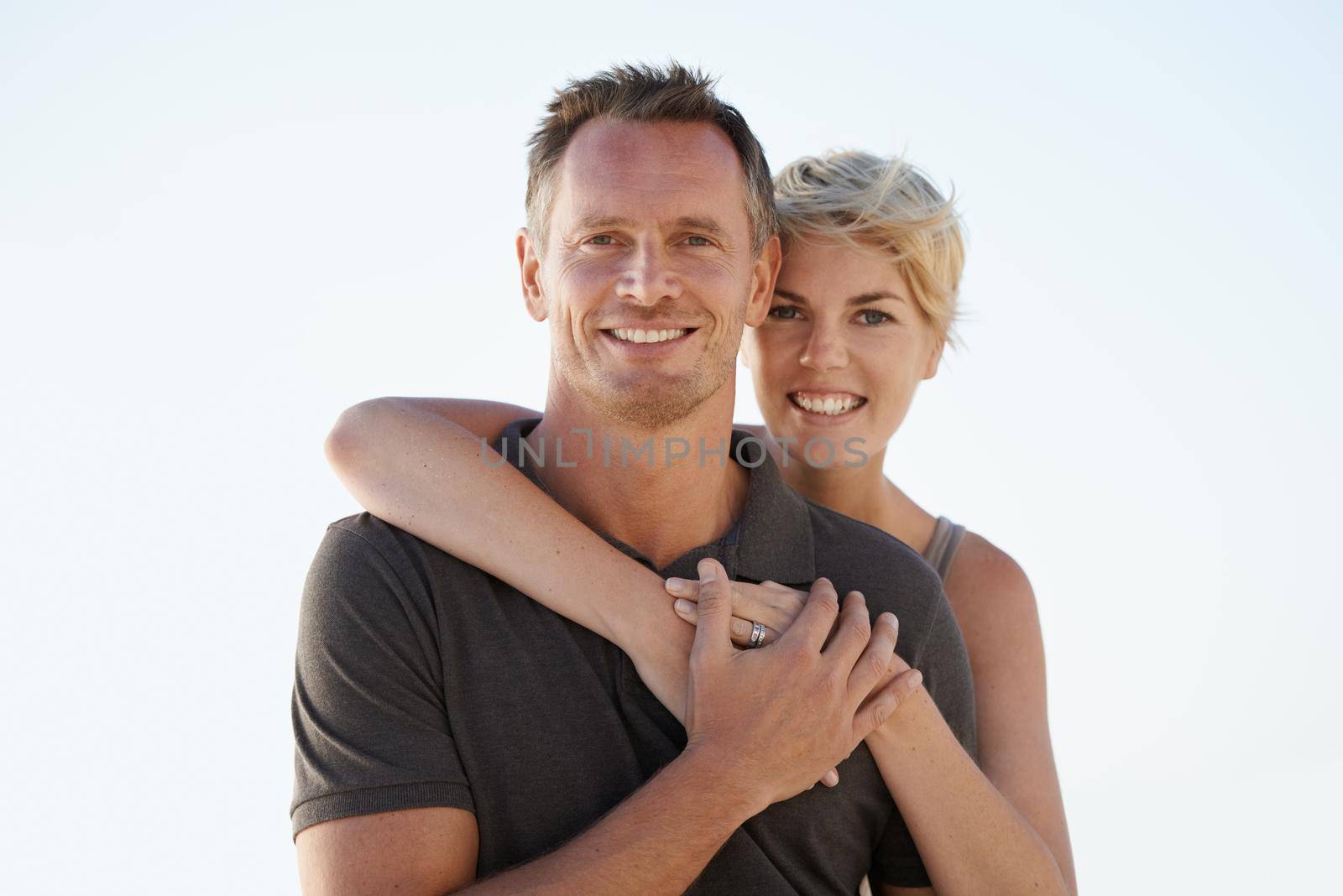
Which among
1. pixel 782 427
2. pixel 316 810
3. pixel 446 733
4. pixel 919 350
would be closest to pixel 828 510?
pixel 782 427

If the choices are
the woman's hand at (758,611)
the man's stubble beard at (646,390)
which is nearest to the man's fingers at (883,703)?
the woman's hand at (758,611)

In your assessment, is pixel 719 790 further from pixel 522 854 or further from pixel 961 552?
pixel 961 552

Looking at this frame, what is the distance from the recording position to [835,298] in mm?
2941

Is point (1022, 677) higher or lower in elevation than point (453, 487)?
lower

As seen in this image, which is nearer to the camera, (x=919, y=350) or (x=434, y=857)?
(x=434, y=857)

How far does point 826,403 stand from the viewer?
3.04 meters

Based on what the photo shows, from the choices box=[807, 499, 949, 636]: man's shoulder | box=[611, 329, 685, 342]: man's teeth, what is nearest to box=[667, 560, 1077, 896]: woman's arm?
box=[807, 499, 949, 636]: man's shoulder

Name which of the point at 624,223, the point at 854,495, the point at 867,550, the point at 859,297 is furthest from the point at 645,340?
the point at 854,495

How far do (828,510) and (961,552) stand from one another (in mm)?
616

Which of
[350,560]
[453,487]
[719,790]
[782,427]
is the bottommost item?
[719,790]

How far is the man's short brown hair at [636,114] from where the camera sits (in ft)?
7.82

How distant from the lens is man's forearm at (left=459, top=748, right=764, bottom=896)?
1810 millimetres

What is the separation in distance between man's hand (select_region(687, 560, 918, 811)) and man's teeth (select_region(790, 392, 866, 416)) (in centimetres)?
100

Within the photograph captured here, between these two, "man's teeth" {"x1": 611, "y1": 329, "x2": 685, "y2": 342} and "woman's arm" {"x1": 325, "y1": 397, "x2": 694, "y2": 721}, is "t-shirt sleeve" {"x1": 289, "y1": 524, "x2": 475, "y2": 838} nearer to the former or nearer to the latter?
"woman's arm" {"x1": 325, "y1": 397, "x2": 694, "y2": 721}
